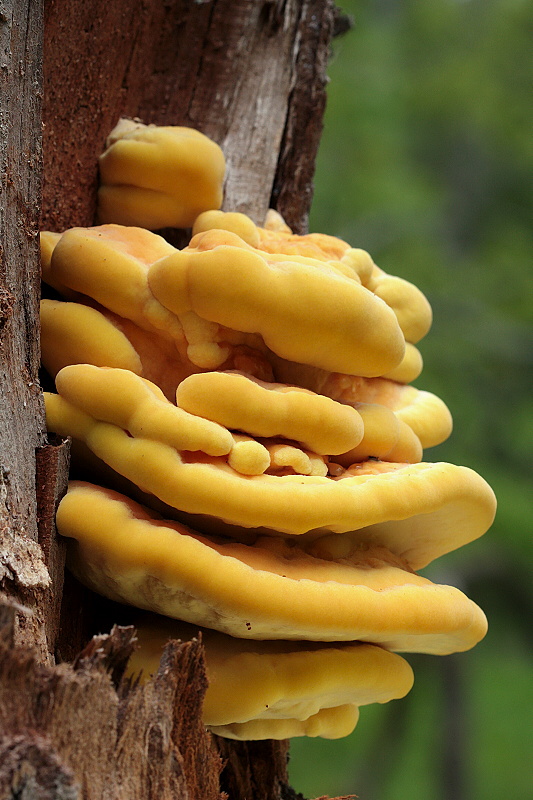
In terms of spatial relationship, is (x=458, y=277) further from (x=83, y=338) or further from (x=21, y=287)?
(x=21, y=287)

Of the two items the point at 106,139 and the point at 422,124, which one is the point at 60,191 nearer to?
the point at 106,139

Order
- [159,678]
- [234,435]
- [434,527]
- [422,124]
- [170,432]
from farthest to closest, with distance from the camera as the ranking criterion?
[422,124] → [434,527] → [234,435] → [170,432] → [159,678]

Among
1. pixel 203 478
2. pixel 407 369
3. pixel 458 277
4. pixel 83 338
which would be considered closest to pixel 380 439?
pixel 407 369

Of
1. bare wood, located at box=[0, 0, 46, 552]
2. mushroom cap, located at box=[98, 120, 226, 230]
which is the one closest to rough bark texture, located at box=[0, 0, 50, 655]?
bare wood, located at box=[0, 0, 46, 552]

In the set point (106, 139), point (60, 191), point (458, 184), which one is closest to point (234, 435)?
point (60, 191)

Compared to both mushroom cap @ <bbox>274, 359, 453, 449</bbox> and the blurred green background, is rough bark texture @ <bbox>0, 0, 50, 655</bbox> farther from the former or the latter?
the blurred green background

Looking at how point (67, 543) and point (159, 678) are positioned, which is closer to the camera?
point (159, 678)
